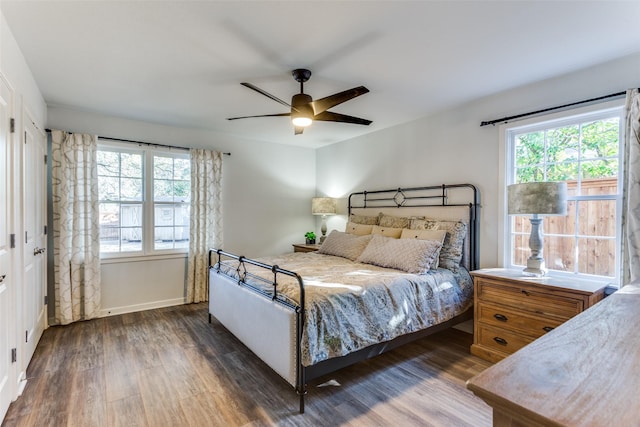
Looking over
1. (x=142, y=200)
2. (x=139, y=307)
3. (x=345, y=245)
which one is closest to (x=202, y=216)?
(x=142, y=200)

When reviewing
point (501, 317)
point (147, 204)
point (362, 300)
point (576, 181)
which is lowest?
point (501, 317)

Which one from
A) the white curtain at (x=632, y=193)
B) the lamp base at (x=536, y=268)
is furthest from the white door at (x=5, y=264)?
the white curtain at (x=632, y=193)

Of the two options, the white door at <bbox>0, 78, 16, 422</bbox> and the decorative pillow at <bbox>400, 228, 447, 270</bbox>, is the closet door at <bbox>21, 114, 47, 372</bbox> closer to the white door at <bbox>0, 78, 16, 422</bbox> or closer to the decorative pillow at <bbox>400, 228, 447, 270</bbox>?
the white door at <bbox>0, 78, 16, 422</bbox>

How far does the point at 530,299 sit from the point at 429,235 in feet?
3.41

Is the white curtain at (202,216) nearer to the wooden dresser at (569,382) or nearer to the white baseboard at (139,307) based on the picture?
the white baseboard at (139,307)

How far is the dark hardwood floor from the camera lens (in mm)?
1988

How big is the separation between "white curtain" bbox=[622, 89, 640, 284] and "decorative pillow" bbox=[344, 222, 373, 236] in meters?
2.37

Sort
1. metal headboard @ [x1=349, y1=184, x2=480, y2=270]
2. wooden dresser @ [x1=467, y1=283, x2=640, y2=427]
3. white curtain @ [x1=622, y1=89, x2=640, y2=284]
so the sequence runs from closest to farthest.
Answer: wooden dresser @ [x1=467, y1=283, x2=640, y2=427] < white curtain @ [x1=622, y1=89, x2=640, y2=284] < metal headboard @ [x1=349, y1=184, x2=480, y2=270]

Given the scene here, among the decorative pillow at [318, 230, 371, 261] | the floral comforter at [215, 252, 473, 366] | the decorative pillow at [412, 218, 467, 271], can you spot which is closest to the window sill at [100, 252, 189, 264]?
the floral comforter at [215, 252, 473, 366]

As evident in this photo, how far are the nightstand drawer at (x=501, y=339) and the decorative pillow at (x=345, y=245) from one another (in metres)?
1.45

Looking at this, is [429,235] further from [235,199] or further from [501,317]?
[235,199]

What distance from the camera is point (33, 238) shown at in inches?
114

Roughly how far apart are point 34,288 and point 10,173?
147cm

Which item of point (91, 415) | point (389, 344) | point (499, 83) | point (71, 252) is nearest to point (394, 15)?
point (499, 83)
